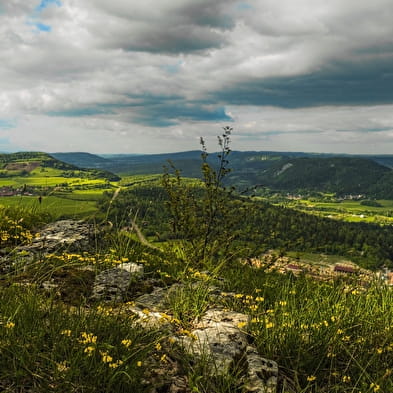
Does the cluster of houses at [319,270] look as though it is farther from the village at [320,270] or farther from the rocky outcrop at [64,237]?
the rocky outcrop at [64,237]

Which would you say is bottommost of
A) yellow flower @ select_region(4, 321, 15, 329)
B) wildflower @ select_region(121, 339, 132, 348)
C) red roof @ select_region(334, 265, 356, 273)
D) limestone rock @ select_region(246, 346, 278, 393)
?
red roof @ select_region(334, 265, 356, 273)

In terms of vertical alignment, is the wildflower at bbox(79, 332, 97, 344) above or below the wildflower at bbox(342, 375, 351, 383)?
above

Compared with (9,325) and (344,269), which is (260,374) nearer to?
(9,325)

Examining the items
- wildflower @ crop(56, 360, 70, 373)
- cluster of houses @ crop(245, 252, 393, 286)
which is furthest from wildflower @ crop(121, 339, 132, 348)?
cluster of houses @ crop(245, 252, 393, 286)

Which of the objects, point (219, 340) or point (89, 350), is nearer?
point (89, 350)

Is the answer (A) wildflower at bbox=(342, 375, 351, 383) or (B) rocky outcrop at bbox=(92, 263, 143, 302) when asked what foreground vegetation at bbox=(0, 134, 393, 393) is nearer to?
(A) wildflower at bbox=(342, 375, 351, 383)

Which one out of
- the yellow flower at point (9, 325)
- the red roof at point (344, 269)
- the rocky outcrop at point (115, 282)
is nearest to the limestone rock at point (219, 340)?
the rocky outcrop at point (115, 282)

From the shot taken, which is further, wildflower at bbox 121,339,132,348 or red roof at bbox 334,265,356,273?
red roof at bbox 334,265,356,273

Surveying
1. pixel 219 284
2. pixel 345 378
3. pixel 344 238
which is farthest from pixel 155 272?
pixel 344 238

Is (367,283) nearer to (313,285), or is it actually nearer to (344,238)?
(313,285)

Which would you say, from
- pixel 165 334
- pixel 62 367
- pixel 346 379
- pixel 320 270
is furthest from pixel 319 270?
pixel 62 367

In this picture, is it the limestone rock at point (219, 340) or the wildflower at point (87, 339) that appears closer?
the wildflower at point (87, 339)

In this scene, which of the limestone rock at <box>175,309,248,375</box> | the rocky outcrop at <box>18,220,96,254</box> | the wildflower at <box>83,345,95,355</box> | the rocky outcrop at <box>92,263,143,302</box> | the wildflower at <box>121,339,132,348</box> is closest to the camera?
the wildflower at <box>83,345,95,355</box>

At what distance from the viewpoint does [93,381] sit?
309cm
